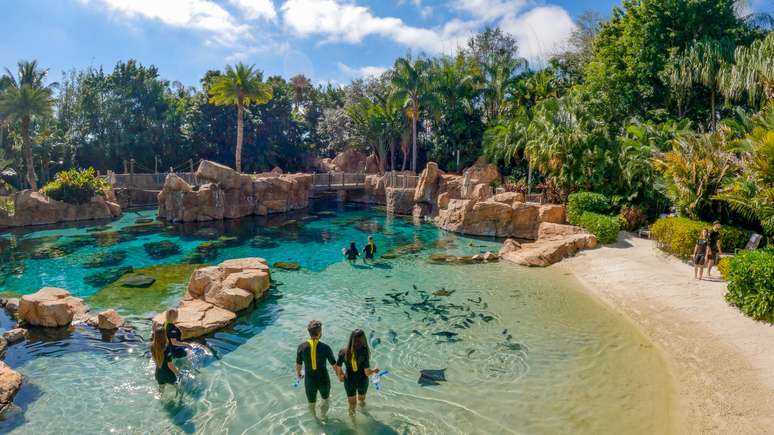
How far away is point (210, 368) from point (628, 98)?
29562mm

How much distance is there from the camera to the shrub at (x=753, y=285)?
10.1 meters

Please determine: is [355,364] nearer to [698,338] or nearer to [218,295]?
[218,295]

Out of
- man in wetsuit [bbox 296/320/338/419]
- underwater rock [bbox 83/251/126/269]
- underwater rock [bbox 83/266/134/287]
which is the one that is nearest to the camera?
man in wetsuit [bbox 296/320/338/419]

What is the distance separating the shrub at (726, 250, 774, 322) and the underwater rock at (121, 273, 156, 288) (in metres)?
17.7

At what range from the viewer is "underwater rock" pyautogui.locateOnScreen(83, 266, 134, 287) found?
16425mm

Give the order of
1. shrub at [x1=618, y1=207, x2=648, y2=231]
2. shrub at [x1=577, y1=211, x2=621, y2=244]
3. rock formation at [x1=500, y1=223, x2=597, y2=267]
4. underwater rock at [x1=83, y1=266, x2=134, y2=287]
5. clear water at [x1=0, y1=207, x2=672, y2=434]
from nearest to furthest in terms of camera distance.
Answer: clear water at [x1=0, y1=207, x2=672, y2=434]
underwater rock at [x1=83, y1=266, x2=134, y2=287]
rock formation at [x1=500, y1=223, x2=597, y2=267]
shrub at [x1=577, y1=211, x2=621, y2=244]
shrub at [x1=618, y1=207, x2=648, y2=231]

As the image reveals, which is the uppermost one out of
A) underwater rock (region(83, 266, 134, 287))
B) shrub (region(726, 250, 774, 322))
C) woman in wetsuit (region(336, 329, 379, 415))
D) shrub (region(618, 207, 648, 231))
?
shrub (region(618, 207, 648, 231))

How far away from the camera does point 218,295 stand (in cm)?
1295

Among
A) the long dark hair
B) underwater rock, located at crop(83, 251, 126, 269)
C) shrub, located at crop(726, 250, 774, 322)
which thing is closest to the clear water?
the long dark hair

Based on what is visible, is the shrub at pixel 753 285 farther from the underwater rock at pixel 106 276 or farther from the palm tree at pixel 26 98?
the palm tree at pixel 26 98

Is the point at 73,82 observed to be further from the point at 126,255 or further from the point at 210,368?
the point at 210,368

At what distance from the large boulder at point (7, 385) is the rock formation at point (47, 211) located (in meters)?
26.7

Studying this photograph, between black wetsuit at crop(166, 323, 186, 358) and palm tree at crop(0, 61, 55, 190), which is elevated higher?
palm tree at crop(0, 61, 55, 190)

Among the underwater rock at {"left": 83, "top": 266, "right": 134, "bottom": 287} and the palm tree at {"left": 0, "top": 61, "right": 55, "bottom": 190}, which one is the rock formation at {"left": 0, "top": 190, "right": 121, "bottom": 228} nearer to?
the palm tree at {"left": 0, "top": 61, "right": 55, "bottom": 190}
